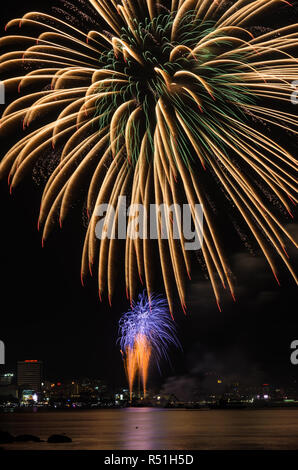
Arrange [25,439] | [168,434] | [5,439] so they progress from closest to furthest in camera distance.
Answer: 1. [5,439]
2. [25,439]
3. [168,434]

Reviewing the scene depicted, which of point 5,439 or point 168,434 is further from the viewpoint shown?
point 168,434

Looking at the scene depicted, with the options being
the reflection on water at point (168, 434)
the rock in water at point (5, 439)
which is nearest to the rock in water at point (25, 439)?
the rock in water at point (5, 439)

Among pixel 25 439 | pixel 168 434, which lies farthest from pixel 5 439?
pixel 168 434

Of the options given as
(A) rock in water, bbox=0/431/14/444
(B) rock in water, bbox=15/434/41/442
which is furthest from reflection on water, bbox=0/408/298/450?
(B) rock in water, bbox=15/434/41/442

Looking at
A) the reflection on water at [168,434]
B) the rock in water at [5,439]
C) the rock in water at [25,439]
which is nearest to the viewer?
the rock in water at [5,439]

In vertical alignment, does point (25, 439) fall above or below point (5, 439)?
below

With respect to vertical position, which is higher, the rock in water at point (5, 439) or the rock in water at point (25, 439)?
the rock in water at point (5, 439)

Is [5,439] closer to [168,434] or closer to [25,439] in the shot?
[25,439]

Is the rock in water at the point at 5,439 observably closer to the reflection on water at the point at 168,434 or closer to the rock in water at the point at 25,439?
the rock in water at the point at 25,439

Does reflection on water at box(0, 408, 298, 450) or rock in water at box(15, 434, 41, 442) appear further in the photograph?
rock in water at box(15, 434, 41, 442)

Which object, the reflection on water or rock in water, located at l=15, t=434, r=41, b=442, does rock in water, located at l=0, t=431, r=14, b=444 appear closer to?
rock in water, located at l=15, t=434, r=41, b=442
